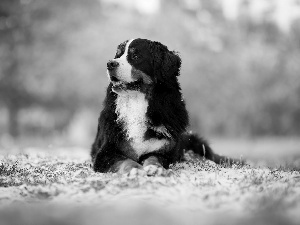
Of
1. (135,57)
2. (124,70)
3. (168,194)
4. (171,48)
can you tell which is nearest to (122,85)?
(124,70)

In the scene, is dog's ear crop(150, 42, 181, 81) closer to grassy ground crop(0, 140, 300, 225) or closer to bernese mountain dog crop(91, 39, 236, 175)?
bernese mountain dog crop(91, 39, 236, 175)

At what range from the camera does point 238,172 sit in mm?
6723

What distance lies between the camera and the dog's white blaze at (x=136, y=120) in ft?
22.2

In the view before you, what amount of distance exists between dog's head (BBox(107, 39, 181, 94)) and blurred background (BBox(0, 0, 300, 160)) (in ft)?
51.6

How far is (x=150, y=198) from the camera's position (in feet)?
15.6

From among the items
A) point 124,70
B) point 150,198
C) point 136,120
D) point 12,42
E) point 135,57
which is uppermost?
point 12,42

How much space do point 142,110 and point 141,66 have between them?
623 mm

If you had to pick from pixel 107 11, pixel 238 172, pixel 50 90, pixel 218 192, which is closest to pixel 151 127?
pixel 238 172

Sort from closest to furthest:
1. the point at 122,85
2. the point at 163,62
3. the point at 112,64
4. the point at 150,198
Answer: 1. the point at 150,198
2. the point at 112,64
3. the point at 122,85
4. the point at 163,62

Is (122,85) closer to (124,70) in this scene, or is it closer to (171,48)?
(124,70)

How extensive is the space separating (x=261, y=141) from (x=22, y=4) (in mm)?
15066

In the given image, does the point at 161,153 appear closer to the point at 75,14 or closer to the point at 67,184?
the point at 67,184

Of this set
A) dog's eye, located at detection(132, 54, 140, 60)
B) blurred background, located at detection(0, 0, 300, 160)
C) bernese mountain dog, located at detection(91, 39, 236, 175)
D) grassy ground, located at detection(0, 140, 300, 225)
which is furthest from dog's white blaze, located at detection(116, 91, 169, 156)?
blurred background, located at detection(0, 0, 300, 160)

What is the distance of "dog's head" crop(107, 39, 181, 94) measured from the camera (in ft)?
21.5
